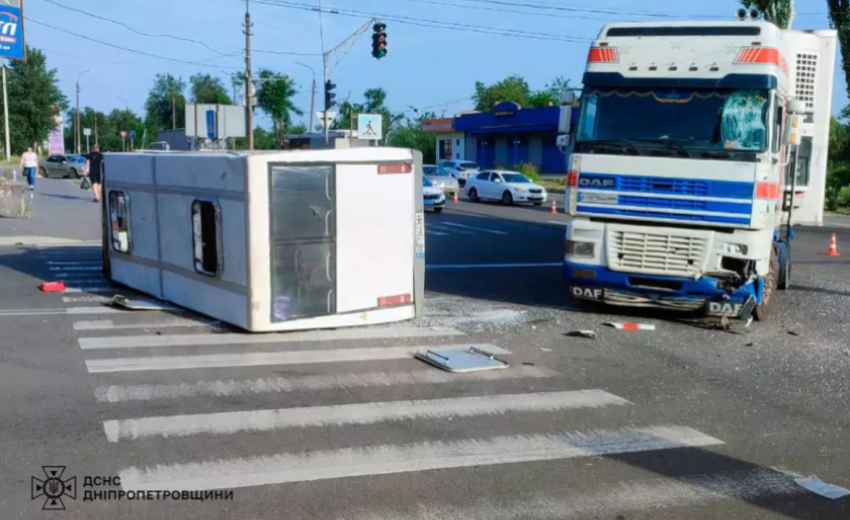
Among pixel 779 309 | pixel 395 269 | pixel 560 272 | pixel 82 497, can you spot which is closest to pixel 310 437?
pixel 82 497

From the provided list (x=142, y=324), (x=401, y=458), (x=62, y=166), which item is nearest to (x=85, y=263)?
(x=142, y=324)

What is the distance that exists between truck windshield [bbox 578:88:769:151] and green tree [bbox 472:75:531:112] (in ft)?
268

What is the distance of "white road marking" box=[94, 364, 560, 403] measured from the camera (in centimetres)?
710

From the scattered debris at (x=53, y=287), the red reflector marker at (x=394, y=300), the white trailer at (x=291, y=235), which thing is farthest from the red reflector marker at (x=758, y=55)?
the scattered debris at (x=53, y=287)

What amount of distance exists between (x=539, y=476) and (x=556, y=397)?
6.35 ft

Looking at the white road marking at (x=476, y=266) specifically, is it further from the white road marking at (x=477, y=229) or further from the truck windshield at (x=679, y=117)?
the white road marking at (x=477, y=229)

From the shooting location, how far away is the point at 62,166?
5372cm

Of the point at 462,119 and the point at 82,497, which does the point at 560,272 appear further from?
the point at 462,119

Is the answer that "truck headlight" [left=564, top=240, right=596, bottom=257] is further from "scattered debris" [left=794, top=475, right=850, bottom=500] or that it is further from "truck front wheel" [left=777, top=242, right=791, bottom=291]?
"scattered debris" [left=794, top=475, right=850, bottom=500]

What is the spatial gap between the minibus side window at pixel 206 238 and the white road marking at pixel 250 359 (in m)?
1.66

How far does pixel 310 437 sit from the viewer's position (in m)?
6.07

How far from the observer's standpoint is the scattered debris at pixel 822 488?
5.29m

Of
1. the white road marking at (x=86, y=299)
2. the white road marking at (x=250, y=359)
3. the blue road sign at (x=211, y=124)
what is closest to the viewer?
the white road marking at (x=250, y=359)

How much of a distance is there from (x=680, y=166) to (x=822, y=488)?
5715mm
